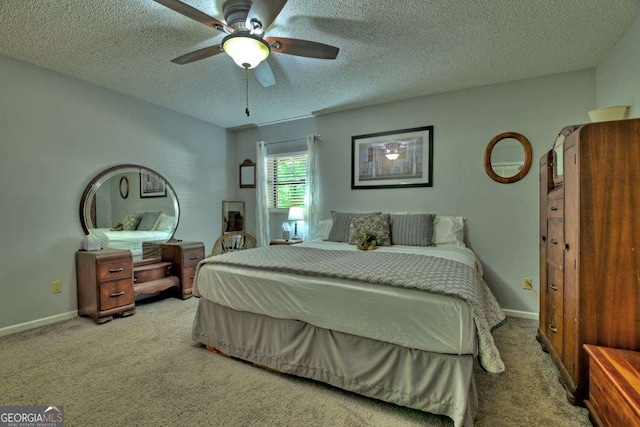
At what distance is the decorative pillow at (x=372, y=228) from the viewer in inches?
122

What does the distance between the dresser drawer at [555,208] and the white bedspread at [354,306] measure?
103 centimetres

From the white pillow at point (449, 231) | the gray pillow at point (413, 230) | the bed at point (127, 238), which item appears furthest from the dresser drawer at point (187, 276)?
the white pillow at point (449, 231)

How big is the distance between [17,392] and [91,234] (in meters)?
1.77

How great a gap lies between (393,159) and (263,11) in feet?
7.74

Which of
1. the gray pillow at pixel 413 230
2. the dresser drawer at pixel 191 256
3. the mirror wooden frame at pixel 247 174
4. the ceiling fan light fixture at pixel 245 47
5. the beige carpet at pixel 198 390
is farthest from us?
the mirror wooden frame at pixel 247 174

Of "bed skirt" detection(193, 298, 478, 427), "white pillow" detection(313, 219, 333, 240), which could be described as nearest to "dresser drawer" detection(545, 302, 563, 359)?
"bed skirt" detection(193, 298, 478, 427)

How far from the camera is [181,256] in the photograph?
11.7ft

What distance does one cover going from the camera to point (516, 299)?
3023 millimetres

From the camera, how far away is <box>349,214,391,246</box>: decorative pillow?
10.2 ft

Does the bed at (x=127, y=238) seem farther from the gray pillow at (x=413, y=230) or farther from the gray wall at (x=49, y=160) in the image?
the gray pillow at (x=413, y=230)

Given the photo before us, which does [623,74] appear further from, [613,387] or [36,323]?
[36,323]

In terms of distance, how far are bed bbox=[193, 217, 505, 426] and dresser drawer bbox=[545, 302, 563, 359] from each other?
36cm

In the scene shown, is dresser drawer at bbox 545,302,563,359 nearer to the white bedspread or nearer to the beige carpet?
the beige carpet

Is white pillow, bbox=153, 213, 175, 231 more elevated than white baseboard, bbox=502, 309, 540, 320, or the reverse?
white pillow, bbox=153, 213, 175, 231
